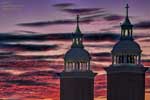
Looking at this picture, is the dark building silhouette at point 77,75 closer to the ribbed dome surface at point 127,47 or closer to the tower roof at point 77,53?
the tower roof at point 77,53

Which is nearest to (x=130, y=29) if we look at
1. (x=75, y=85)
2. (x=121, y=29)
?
(x=121, y=29)

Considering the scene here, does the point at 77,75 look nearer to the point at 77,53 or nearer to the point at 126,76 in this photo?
the point at 77,53

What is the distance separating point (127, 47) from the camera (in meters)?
163

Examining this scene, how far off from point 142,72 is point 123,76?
10.4 feet

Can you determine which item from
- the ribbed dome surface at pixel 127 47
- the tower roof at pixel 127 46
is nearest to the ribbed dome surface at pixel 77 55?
the tower roof at pixel 127 46

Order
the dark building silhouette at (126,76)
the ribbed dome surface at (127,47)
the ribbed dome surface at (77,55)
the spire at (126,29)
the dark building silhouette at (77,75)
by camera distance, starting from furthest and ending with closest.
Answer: the dark building silhouette at (77,75) → the ribbed dome surface at (77,55) → the spire at (126,29) → the dark building silhouette at (126,76) → the ribbed dome surface at (127,47)

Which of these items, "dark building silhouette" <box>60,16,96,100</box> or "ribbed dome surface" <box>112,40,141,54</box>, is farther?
"dark building silhouette" <box>60,16,96,100</box>

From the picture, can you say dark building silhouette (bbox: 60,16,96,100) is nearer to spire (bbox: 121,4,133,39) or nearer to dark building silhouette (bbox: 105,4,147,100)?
dark building silhouette (bbox: 105,4,147,100)

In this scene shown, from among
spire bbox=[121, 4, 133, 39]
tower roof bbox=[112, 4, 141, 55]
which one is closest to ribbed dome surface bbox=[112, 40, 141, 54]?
tower roof bbox=[112, 4, 141, 55]

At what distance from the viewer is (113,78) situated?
16612 cm

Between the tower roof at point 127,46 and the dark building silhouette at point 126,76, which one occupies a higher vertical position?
the tower roof at point 127,46

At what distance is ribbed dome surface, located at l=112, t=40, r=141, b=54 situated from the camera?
163250 mm

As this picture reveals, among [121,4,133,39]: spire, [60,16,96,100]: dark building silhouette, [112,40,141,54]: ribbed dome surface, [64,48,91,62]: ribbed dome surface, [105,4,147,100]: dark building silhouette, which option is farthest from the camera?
[60,16,96,100]: dark building silhouette

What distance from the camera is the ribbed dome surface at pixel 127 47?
163250 mm
